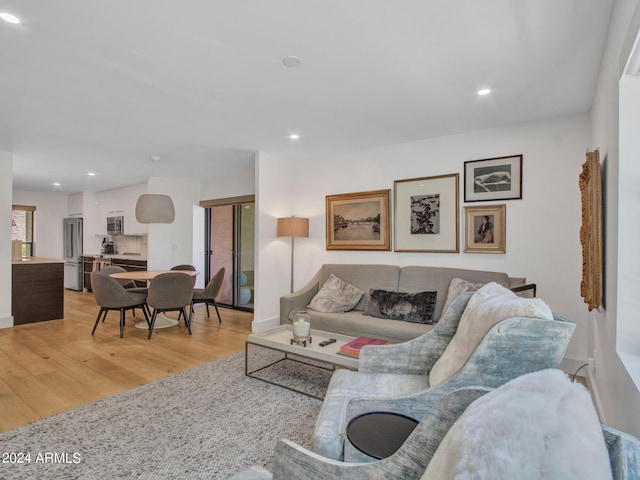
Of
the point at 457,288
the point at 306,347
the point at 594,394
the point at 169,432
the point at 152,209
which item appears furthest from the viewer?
the point at 152,209

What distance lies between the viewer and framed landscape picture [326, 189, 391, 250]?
14.3 ft

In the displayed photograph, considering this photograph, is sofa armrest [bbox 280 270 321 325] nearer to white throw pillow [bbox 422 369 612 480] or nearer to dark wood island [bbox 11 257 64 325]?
white throw pillow [bbox 422 369 612 480]

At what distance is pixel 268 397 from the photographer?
2689mm

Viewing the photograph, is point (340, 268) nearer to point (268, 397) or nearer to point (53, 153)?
point (268, 397)

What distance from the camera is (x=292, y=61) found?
2297 millimetres

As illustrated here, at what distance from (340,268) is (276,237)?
103 centimetres

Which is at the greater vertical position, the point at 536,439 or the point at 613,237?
the point at 613,237

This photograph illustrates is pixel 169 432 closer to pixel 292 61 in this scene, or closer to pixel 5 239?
pixel 292 61

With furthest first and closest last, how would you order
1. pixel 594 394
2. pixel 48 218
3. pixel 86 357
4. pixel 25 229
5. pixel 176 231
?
pixel 48 218, pixel 25 229, pixel 176 231, pixel 86 357, pixel 594 394

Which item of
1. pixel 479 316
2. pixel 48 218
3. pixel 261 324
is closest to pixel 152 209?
pixel 261 324

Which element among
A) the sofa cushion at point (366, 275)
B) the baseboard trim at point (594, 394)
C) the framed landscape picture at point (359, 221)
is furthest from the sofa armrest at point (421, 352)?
the framed landscape picture at point (359, 221)

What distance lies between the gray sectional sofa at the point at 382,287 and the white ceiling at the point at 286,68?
1.54 meters

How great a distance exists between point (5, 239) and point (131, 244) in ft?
9.87

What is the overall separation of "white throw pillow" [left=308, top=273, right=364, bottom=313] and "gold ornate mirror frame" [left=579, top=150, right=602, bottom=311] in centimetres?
226
